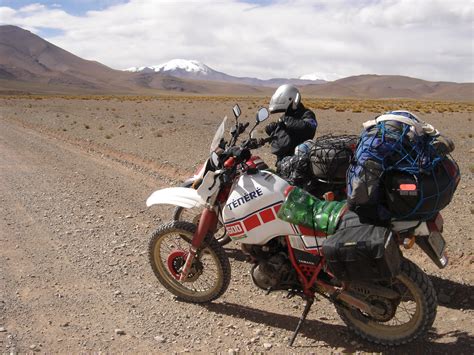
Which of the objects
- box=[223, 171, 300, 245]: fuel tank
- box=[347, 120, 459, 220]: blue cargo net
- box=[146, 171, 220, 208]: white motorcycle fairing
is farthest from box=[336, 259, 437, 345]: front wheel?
box=[146, 171, 220, 208]: white motorcycle fairing

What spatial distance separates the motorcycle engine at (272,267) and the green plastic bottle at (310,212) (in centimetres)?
38

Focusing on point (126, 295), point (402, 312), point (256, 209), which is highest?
point (256, 209)

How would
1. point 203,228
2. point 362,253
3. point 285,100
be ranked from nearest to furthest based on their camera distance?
point 362,253 → point 203,228 → point 285,100

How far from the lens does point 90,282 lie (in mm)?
4801

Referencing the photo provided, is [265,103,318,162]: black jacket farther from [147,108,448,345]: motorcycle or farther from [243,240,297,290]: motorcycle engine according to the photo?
[243,240,297,290]: motorcycle engine

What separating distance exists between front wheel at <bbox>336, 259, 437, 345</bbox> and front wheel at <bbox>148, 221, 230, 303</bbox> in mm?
1145

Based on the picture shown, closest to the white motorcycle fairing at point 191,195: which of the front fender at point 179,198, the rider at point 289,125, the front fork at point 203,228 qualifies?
the front fender at point 179,198

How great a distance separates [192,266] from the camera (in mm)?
4391

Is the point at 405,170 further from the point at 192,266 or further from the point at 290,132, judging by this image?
the point at 290,132

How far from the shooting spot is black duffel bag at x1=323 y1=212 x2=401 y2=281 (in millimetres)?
3031

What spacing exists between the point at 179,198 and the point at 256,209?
927mm

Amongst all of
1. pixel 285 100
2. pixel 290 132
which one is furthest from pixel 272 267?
pixel 285 100

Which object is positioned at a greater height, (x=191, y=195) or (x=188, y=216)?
(x=191, y=195)

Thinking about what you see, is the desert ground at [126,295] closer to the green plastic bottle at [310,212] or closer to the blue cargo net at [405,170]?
the green plastic bottle at [310,212]
